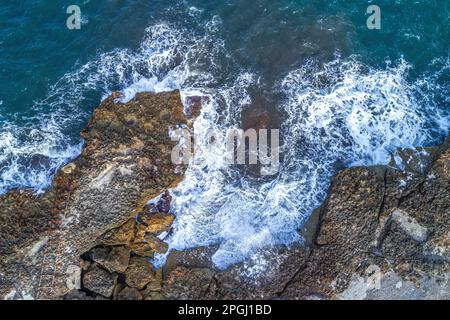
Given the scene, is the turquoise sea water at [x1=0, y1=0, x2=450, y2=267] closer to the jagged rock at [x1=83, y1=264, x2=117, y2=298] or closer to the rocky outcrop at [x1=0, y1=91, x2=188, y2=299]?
the rocky outcrop at [x1=0, y1=91, x2=188, y2=299]

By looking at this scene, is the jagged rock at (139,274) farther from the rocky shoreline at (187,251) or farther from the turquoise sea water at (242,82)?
the turquoise sea water at (242,82)

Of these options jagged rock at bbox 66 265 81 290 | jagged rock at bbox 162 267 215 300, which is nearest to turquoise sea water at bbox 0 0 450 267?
jagged rock at bbox 162 267 215 300

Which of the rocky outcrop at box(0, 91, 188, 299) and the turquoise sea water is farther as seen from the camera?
the turquoise sea water

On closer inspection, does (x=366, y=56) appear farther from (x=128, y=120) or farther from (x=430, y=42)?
(x=128, y=120)

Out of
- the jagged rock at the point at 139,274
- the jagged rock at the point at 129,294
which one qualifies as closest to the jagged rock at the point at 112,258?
the jagged rock at the point at 139,274

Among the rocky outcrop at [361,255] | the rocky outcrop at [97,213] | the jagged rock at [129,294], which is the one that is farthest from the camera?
the rocky outcrop at [97,213]

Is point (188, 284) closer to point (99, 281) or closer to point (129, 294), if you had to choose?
point (129, 294)
